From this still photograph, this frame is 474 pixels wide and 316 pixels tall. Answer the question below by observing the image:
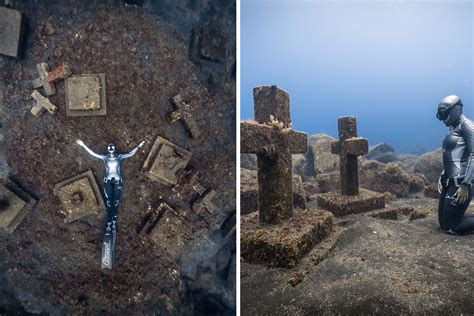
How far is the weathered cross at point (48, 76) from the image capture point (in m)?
2.58

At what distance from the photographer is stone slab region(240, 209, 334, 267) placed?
2621 mm

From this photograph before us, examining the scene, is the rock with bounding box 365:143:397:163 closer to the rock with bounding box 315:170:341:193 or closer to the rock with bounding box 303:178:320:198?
the rock with bounding box 315:170:341:193

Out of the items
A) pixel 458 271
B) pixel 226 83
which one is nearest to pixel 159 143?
pixel 226 83

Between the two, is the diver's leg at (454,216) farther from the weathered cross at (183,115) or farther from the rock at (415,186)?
the rock at (415,186)

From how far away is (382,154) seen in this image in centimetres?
1298

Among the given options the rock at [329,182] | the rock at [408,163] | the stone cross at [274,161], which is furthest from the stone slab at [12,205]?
the rock at [408,163]

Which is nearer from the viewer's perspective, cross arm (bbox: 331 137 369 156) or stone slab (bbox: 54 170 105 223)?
stone slab (bbox: 54 170 105 223)

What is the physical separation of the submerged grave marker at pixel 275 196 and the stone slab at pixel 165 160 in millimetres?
525

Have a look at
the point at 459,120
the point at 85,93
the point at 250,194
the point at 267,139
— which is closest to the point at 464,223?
the point at 459,120

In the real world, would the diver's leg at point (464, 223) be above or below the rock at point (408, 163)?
below

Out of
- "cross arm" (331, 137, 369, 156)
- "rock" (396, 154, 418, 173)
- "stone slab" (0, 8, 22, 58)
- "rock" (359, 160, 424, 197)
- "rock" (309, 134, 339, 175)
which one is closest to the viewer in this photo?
"stone slab" (0, 8, 22, 58)

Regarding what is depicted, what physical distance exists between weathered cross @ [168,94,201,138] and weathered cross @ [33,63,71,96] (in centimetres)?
87

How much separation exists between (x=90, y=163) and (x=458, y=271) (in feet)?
9.80

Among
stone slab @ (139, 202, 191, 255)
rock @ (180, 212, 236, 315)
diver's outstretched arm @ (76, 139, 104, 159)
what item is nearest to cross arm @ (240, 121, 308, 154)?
rock @ (180, 212, 236, 315)
